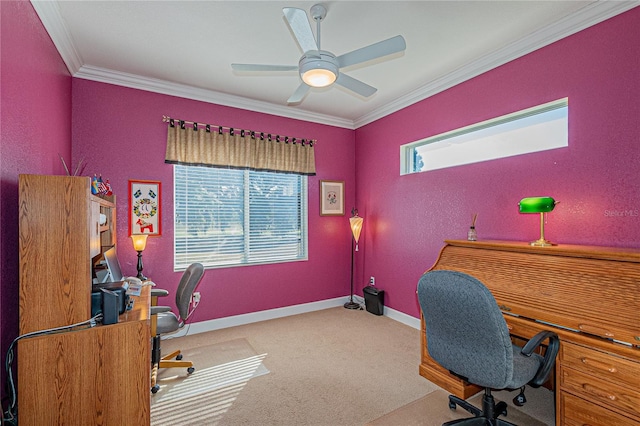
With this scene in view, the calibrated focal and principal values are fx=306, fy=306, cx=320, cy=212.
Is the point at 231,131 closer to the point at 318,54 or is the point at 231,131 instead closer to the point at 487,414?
the point at 318,54

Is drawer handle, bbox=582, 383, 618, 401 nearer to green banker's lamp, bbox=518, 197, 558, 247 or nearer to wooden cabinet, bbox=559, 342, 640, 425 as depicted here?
wooden cabinet, bbox=559, 342, 640, 425

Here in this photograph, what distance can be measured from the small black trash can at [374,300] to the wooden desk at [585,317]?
203 cm

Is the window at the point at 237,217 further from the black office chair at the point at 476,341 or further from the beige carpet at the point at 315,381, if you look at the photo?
the black office chair at the point at 476,341

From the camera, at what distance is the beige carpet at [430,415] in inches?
78.4

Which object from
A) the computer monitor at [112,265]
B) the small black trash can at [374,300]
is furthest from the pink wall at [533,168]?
the computer monitor at [112,265]

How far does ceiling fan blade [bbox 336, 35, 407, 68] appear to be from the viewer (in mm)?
1874

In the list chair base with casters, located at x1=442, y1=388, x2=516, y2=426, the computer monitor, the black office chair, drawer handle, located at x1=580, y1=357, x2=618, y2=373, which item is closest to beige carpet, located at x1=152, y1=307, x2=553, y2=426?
chair base with casters, located at x1=442, y1=388, x2=516, y2=426

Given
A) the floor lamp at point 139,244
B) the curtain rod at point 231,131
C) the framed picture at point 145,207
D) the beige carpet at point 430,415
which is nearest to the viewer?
the beige carpet at point 430,415

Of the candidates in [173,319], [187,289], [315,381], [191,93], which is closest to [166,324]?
[173,319]

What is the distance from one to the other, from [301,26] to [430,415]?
263cm

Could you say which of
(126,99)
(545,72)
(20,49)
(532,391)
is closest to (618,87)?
(545,72)

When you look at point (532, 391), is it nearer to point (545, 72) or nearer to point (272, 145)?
point (545, 72)

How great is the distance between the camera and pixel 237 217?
12.8 feet

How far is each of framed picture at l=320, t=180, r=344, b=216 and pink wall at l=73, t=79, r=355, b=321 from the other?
3.5 inches
